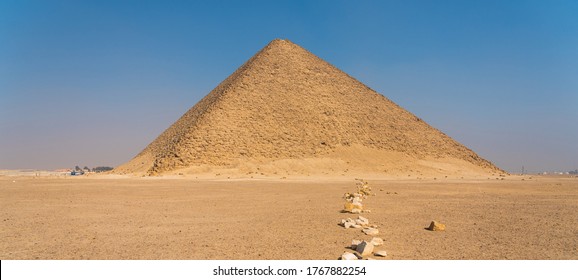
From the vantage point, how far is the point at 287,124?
4744 cm

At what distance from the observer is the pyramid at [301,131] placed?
40.9 meters

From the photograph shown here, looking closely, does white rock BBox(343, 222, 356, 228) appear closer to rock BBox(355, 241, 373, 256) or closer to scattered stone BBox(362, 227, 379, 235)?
scattered stone BBox(362, 227, 379, 235)

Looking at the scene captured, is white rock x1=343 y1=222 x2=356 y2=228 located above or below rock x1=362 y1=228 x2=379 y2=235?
above

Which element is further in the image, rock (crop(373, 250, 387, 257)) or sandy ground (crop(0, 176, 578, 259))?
sandy ground (crop(0, 176, 578, 259))

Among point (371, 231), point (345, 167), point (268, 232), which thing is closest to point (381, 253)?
point (371, 231)

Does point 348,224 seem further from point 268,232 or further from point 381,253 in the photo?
point 381,253

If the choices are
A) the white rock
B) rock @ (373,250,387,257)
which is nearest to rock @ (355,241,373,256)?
rock @ (373,250,387,257)

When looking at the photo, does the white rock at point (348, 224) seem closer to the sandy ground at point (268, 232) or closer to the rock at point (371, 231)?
the sandy ground at point (268, 232)

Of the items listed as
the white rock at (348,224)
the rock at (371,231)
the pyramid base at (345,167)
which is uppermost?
the pyramid base at (345,167)

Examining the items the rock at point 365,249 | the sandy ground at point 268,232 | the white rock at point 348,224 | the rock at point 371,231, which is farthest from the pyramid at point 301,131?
the rock at point 365,249

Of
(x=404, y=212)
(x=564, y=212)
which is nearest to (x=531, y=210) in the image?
(x=564, y=212)

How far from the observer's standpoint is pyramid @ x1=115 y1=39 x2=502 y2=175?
40906 mm
